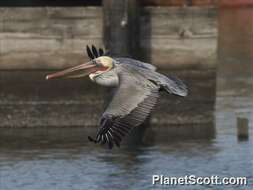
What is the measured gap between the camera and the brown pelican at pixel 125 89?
12.7m

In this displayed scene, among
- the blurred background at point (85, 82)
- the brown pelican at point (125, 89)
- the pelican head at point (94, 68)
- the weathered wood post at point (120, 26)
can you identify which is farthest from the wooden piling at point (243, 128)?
the pelican head at point (94, 68)

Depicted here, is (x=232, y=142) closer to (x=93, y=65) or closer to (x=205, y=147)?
(x=205, y=147)

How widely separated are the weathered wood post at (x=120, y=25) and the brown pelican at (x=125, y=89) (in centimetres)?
773

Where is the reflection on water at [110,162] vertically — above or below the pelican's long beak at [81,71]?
below

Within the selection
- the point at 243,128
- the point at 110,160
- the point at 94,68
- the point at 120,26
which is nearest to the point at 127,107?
the point at 94,68

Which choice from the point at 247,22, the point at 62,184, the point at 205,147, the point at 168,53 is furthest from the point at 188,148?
the point at 247,22

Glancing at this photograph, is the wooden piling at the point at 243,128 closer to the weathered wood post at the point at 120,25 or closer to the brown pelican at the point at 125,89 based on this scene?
the weathered wood post at the point at 120,25

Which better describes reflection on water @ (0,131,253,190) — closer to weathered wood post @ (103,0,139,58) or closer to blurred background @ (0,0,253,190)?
blurred background @ (0,0,253,190)

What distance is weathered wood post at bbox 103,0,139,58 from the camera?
848 inches

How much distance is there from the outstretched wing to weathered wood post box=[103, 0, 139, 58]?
26.9 feet

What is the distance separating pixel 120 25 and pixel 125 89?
854 centimetres

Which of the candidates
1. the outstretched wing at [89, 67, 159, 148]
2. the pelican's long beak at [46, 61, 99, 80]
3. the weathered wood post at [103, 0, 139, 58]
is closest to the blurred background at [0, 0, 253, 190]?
the weathered wood post at [103, 0, 139, 58]

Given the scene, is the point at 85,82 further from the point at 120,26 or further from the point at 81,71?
the point at 81,71

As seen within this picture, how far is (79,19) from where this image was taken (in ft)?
73.5
